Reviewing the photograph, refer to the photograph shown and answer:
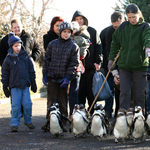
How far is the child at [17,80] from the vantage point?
20.7 feet

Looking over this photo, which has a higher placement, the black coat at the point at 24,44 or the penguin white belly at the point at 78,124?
the black coat at the point at 24,44

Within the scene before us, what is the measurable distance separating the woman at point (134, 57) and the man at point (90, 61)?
1.70m

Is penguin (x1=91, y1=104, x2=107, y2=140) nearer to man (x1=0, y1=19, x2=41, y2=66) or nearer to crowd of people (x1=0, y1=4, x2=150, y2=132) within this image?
crowd of people (x1=0, y1=4, x2=150, y2=132)

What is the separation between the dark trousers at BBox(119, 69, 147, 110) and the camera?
223 inches

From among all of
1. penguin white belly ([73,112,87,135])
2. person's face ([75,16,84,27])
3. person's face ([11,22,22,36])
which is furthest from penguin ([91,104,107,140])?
person's face ([11,22,22,36])

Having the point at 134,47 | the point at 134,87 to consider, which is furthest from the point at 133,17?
the point at 134,87

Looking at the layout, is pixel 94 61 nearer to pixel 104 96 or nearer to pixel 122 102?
pixel 104 96

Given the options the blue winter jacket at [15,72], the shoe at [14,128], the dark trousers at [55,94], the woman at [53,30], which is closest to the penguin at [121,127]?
the dark trousers at [55,94]

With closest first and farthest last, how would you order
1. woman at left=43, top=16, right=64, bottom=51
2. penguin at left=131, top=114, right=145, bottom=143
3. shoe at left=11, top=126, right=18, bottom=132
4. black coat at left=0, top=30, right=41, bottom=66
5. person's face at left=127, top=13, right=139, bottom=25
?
penguin at left=131, top=114, right=145, bottom=143 < person's face at left=127, top=13, right=139, bottom=25 < shoe at left=11, top=126, right=18, bottom=132 < woman at left=43, top=16, right=64, bottom=51 < black coat at left=0, top=30, right=41, bottom=66

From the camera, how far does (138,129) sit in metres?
4.89

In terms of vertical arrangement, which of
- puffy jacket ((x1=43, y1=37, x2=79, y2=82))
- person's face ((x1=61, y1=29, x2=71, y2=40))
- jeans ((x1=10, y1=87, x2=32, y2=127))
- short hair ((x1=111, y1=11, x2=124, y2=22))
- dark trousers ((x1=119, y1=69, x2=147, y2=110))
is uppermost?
short hair ((x1=111, y1=11, x2=124, y2=22))

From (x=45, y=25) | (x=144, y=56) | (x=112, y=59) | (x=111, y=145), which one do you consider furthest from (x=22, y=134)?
(x=45, y=25)

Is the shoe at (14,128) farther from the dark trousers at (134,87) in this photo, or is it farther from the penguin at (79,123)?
the dark trousers at (134,87)

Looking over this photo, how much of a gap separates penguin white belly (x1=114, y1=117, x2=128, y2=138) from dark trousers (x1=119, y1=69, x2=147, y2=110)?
76 cm
